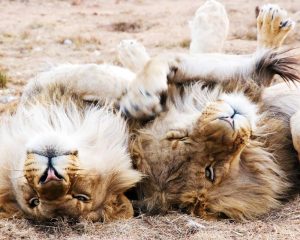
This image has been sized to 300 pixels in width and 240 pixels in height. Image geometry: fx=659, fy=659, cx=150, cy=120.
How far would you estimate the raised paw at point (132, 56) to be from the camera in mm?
3670

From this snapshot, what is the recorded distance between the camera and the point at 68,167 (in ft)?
6.95

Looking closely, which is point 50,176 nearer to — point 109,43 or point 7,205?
point 7,205

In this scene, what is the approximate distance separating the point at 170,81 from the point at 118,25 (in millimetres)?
5909

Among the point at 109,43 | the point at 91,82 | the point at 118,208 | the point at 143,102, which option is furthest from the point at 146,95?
the point at 109,43

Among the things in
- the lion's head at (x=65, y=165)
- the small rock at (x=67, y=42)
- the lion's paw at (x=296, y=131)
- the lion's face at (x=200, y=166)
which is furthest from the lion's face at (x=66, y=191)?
the small rock at (x=67, y=42)

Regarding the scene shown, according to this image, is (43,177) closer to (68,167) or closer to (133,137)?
(68,167)

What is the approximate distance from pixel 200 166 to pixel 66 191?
55 centimetres

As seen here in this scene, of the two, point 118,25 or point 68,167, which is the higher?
point 68,167

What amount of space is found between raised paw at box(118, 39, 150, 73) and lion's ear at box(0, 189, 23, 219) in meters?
1.42

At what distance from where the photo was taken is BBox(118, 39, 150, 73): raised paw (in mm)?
3670

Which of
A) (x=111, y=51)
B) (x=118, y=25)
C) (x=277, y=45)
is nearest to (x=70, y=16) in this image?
(x=118, y=25)

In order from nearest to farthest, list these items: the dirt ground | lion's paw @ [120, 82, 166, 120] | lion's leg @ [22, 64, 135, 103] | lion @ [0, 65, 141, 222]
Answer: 1. lion @ [0, 65, 141, 222]
2. the dirt ground
3. lion's paw @ [120, 82, 166, 120]
4. lion's leg @ [22, 64, 135, 103]

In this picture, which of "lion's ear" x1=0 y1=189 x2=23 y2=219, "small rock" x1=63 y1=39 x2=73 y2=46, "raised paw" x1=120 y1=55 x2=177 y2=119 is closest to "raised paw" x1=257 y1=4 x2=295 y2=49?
"raised paw" x1=120 y1=55 x2=177 y2=119

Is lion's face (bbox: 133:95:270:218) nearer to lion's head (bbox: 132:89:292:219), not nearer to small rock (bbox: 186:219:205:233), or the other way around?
lion's head (bbox: 132:89:292:219)
